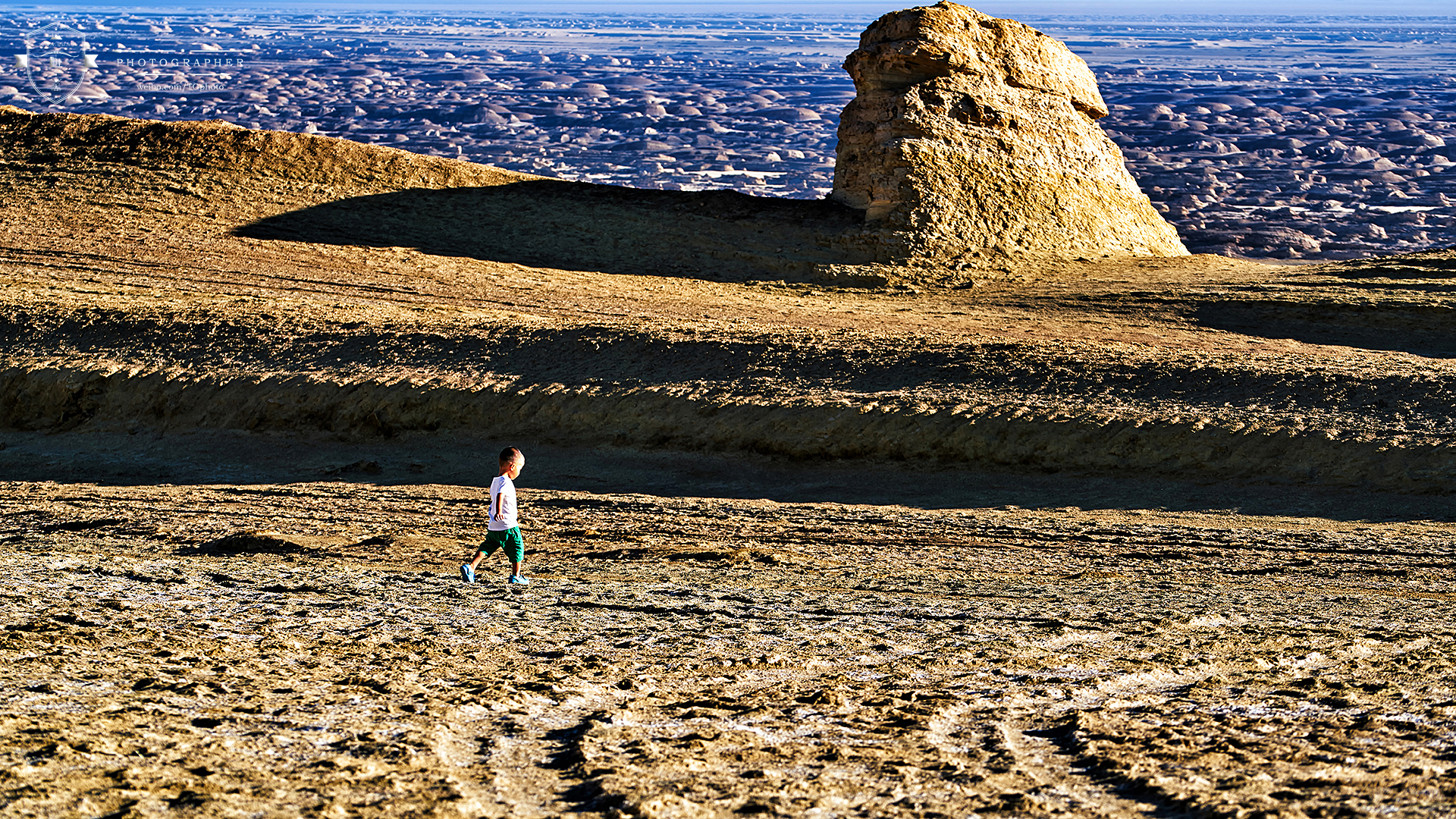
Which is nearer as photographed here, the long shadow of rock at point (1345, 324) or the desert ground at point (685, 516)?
the desert ground at point (685, 516)

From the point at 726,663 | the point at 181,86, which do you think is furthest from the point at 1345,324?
the point at 181,86

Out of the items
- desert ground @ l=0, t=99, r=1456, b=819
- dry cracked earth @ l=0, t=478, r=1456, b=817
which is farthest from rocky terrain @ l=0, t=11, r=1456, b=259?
dry cracked earth @ l=0, t=478, r=1456, b=817

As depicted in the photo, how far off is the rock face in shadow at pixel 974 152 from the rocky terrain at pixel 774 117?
21134 millimetres

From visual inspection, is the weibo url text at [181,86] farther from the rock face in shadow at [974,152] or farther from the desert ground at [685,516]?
the rock face in shadow at [974,152]

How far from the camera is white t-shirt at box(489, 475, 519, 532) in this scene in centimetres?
871

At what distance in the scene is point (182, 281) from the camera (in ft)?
56.1

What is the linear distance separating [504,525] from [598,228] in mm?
12080

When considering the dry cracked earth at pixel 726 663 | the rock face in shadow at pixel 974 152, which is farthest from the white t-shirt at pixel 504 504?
the rock face in shadow at pixel 974 152

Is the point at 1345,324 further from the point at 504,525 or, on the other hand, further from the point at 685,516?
the point at 504,525

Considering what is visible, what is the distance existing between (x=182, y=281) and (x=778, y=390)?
8.27m

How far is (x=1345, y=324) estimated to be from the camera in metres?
16.1

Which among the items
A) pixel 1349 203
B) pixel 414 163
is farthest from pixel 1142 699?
pixel 1349 203

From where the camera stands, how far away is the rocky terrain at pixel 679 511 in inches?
229

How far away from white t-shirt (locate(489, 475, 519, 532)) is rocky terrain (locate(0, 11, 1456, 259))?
118 feet
